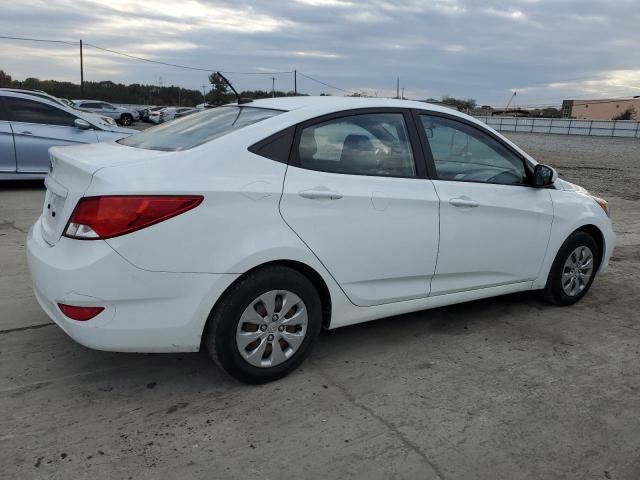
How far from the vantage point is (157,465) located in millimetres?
2547

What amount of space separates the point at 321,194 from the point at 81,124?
302 inches

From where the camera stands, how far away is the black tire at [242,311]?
2971 millimetres

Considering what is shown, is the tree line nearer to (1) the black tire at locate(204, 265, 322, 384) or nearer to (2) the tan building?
(1) the black tire at locate(204, 265, 322, 384)

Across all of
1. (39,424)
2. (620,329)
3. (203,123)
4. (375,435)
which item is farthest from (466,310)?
(39,424)

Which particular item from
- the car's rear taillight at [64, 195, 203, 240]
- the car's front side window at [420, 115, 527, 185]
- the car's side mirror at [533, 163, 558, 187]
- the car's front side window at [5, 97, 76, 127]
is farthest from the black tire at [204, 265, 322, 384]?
the car's front side window at [5, 97, 76, 127]

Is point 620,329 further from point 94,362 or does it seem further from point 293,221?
point 94,362

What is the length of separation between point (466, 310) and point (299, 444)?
7.84ft

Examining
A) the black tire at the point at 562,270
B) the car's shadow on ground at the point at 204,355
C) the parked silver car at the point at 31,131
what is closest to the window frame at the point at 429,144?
the black tire at the point at 562,270

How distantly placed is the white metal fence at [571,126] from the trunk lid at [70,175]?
46936 millimetres

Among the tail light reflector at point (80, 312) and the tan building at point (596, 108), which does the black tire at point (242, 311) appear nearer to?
the tail light reflector at point (80, 312)

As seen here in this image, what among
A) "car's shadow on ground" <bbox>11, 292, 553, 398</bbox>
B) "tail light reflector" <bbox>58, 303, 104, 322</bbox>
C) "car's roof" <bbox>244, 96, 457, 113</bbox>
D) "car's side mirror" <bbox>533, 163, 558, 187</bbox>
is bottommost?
"car's shadow on ground" <bbox>11, 292, 553, 398</bbox>

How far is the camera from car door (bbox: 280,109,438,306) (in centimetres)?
320

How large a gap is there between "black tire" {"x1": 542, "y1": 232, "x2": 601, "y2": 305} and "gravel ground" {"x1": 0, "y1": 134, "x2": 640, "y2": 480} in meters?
0.37

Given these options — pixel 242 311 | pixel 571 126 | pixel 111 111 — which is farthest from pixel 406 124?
pixel 571 126
